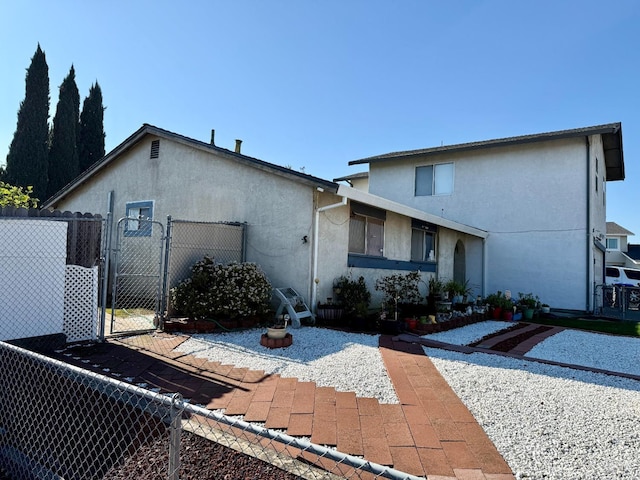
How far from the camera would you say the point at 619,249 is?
3584cm

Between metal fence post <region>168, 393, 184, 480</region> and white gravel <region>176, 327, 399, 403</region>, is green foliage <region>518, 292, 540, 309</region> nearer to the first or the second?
white gravel <region>176, 327, 399, 403</region>

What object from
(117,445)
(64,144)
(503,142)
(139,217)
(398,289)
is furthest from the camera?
(64,144)

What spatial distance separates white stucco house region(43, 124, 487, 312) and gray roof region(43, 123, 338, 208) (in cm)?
3

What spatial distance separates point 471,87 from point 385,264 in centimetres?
646

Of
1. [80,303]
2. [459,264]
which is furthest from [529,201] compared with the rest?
[80,303]

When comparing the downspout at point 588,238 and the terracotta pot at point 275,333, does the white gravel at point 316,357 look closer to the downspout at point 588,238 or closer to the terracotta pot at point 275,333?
the terracotta pot at point 275,333

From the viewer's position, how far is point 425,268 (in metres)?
13.0

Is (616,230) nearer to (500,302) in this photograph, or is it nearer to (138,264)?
(500,302)

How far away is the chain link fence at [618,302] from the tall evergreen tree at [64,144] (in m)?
31.6

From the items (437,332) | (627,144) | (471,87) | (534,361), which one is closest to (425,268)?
(437,332)

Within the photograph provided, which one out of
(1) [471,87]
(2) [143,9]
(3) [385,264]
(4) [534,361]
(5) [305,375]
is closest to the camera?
(5) [305,375]

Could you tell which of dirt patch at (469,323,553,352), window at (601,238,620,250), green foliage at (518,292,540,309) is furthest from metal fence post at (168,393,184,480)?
window at (601,238,620,250)

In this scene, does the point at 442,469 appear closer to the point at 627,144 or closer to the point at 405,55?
the point at 405,55

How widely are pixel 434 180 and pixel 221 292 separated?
1192 centimetres
